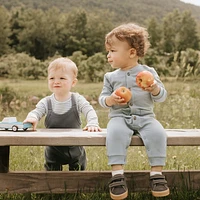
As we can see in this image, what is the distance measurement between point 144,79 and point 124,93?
0.14 metres

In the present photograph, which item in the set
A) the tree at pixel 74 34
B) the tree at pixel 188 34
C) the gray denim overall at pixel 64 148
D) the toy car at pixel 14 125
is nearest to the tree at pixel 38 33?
the tree at pixel 74 34

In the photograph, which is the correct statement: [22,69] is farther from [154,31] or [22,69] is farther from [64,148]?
[64,148]

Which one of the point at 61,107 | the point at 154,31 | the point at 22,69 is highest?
the point at 154,31

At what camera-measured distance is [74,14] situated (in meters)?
25.5

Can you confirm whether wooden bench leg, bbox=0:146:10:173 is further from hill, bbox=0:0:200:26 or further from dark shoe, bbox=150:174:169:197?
hill, bbox=0:0:200:26

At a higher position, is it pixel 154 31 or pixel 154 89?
pixel 154 31

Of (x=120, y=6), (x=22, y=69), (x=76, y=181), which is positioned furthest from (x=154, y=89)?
(x=120, y=6)

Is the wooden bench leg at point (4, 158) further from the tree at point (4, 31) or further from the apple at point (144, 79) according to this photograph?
the tree at point (4, 31)

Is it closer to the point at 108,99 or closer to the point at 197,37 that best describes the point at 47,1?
the point at 197,37

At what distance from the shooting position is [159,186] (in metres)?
2.55

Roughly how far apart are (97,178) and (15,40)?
21158mm

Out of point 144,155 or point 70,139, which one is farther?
point 144,155

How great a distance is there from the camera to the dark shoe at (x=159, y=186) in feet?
8.30

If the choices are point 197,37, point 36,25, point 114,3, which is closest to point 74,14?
point 36,25
